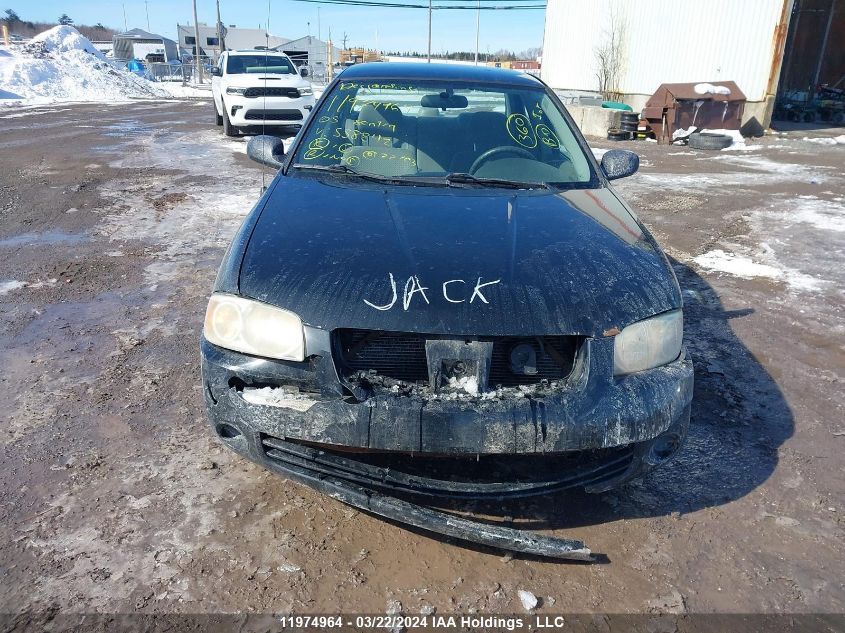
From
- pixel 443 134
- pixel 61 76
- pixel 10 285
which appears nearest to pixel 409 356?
pixel 443 134

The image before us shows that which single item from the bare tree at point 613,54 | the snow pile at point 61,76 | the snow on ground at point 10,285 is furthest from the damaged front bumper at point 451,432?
the snow pile at point 61,76

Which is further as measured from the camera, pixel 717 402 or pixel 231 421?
pixel 717 402

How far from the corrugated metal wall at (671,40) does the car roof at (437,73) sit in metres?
15.9

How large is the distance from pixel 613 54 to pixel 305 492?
21.2 meters

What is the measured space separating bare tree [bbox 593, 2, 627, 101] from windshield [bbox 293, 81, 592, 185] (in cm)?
1853

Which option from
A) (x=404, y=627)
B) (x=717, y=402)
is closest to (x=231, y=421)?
(x=404, y=627)

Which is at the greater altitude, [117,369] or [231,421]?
[231,421]

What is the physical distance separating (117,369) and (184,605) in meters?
1.91

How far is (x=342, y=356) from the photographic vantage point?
2.10 m

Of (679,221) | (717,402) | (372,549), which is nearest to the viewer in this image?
(372,549)

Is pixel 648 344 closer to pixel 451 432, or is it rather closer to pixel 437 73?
pixel 451 432

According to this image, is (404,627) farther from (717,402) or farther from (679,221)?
(679,221)

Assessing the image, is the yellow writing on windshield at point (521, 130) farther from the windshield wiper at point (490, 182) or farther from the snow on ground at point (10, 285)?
the snow on ground at point (10, 285)

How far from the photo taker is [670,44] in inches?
726
